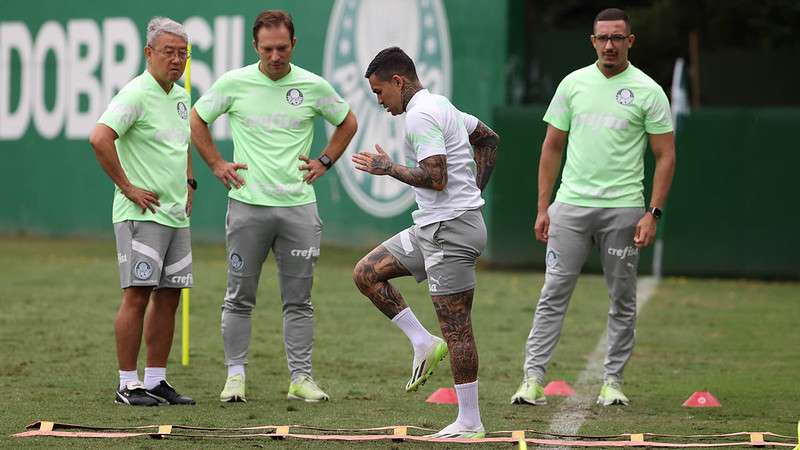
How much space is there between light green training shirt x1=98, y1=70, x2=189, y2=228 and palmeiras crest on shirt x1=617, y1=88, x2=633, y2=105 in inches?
102

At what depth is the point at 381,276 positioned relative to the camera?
7688 mm

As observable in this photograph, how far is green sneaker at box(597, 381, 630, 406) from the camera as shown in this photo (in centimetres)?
877

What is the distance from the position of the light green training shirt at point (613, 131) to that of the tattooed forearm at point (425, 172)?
2.01 metres

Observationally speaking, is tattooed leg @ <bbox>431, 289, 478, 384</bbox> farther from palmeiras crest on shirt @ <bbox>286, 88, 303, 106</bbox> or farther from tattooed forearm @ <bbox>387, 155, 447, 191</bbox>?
palmeiras crest on shirt @ <bbox>286, 88, 303, 106</bbox>

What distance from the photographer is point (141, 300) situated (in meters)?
8.61

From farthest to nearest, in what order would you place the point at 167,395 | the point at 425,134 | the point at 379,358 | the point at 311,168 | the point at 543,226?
the point at 379,358 < the point at 543,226 < the point at 311,168 < the point at 167,395 < the point at 425,134

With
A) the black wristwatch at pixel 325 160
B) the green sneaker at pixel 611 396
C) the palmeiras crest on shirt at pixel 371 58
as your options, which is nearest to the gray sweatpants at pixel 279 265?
the black wristwatch at pixel 325 160

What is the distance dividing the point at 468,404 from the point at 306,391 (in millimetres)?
1773

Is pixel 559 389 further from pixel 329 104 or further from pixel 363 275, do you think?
pixel 329 104

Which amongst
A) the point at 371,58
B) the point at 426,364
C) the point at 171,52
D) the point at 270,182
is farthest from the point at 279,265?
the point at 371,58

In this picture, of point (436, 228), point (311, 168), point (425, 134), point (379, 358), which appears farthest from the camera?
point (379, 358)

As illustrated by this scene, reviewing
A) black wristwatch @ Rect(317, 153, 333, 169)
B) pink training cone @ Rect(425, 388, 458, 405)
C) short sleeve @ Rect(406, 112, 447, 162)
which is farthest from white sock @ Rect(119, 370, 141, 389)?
short sleeve @ Rect(406, 112, 447, 162)

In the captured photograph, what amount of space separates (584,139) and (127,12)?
1456 centimetres

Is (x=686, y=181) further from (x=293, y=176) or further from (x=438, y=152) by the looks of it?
(x=438, y=152)
